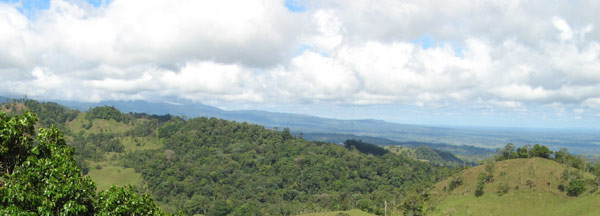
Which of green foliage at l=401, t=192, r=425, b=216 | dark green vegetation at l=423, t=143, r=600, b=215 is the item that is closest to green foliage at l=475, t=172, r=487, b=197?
dark green vegetation at l=423, t=143, r=600, b=215

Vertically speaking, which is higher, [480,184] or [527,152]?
[527,152]

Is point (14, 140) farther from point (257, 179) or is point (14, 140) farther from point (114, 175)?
point (114, 175)

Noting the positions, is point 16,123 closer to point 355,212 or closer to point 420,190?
point 355,212

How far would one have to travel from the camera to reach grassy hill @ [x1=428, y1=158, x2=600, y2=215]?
78.2 meters

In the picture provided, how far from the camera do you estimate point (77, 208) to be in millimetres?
14719

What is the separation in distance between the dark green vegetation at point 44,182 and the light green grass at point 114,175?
16547 cm

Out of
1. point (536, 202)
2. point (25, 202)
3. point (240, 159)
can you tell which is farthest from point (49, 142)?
point (240, 159)

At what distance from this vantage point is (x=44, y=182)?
1491cm

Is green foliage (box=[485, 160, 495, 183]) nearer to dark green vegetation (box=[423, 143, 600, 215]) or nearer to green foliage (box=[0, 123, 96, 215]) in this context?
dark green vegetation (box=[423, 143, 600, 215])

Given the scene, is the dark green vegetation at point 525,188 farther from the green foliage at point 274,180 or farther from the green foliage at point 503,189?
the green foliage at point 274,180

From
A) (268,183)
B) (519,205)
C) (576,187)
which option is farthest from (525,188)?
(268,183)

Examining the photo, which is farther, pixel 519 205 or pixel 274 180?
pixel 274 180

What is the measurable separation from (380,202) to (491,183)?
137 feet

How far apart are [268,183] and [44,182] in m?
158
